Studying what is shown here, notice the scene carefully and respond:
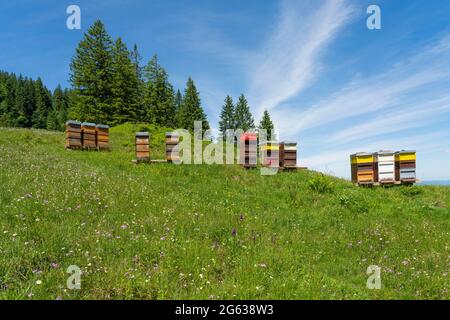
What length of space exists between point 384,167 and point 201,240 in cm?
1334

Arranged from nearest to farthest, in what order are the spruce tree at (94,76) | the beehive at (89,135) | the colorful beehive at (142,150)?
the colorful beehive at (142,150) < the beehive at (89,135) < the spruce tree at (94,76)

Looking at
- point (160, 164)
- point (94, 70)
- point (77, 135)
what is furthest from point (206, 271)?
point (94, 70)

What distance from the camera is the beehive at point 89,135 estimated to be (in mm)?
18828

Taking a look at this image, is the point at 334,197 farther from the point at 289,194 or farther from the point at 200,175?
the point at 200,175

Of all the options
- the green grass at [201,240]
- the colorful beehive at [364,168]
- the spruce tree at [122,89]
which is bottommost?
the green grass at [201,240]

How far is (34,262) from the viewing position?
484cm

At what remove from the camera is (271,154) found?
16844 millimetres

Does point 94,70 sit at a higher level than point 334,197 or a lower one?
higher

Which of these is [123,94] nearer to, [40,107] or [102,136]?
[102,136]

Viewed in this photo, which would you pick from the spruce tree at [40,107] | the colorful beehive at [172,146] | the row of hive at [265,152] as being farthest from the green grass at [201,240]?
the spruce tree at [40,107]

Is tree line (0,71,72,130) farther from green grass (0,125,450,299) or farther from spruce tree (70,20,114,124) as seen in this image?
green grass (0,125,450,299)

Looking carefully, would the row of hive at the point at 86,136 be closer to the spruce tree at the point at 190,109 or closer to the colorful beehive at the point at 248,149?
the colorful beehive at the point at 248,149

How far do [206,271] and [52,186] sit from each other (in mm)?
5745

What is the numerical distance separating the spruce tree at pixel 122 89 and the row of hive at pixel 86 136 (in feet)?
80.6
